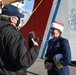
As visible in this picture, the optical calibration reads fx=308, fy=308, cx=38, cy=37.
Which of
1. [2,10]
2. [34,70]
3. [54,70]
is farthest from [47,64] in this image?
[34,70]

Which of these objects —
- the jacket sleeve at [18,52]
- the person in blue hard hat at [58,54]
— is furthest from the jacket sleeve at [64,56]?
the jacket sleeve at [18,52]

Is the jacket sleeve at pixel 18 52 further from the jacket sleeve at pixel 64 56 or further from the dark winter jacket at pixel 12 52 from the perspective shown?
the jacket sleeve at pixel 64 56

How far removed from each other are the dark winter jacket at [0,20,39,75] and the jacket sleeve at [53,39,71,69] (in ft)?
3.86

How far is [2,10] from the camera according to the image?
9.71ft

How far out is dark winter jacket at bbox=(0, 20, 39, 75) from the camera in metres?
2.67

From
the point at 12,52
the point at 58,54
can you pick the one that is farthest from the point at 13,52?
the point at 58,54

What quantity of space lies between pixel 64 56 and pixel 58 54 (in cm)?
8

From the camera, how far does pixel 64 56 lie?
12.9 ft

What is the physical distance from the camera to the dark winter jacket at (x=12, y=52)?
8.76 ft

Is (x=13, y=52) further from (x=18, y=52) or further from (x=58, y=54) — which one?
(x=58, y=54)

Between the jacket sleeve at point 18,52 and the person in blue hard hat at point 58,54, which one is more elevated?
the jacket sleeve at point 18,52

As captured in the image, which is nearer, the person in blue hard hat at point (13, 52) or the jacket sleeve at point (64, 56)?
the person in blue hard hat at point (13, 52)

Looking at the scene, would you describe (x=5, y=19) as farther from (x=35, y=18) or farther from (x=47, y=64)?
(x=35, y=18)

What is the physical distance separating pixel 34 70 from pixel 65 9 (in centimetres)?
177
